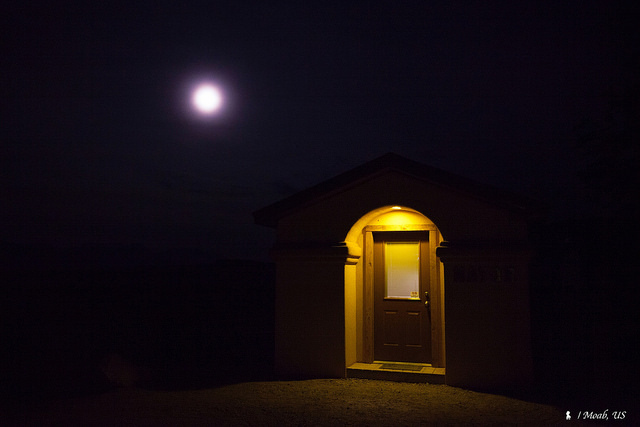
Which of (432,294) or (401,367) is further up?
(432,294)

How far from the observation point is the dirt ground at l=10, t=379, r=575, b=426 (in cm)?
627

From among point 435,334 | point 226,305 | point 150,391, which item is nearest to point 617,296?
point 435,334

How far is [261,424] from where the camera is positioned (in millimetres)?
6141

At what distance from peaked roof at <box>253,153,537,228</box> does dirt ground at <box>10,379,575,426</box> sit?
291 centimetres

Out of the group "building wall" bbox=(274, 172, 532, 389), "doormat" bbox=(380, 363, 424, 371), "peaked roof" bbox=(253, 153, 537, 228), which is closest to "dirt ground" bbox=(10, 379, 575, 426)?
"doormat" bbox=(380, 363, 424, 371)

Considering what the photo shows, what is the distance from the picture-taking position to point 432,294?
9016 millimetres

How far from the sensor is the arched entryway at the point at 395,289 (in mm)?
8938

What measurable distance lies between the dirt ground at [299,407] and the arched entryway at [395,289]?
43.3 inches

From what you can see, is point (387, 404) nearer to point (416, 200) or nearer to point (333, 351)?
point (333, 351)

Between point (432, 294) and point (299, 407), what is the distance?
3349 millimetres

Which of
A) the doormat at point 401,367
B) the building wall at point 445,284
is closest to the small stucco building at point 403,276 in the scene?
the building wall at point 445,284

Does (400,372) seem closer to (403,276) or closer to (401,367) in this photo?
(401,367)

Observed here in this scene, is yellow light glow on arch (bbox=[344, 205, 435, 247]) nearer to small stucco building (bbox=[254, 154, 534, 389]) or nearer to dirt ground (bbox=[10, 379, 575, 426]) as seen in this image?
small stucco building (bbox=[254, 154, 534, 389])

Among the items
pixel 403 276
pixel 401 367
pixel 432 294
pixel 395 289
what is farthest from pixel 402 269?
pixel 401 367
